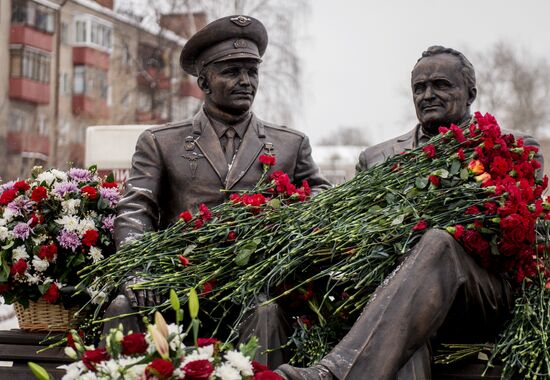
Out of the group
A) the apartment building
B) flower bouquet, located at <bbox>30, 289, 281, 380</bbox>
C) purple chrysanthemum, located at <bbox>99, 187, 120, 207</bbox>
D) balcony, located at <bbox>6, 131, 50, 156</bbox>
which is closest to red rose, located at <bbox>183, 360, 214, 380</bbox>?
flower bouquet, located at <bbox>30, 289, 281, 380</bbox>

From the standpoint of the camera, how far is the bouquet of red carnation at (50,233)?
5.91m

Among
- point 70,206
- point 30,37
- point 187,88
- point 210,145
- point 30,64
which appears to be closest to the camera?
point 70,206

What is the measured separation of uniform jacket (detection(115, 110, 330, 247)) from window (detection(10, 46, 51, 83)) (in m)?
36.0

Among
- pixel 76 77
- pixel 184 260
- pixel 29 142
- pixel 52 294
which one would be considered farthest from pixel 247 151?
pixel 76 77

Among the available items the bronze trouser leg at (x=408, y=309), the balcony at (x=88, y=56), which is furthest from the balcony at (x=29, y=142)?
the bronze trouser leg at (x=408, y=309)

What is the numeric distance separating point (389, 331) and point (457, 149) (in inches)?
41.7

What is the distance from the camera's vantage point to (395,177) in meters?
5.20

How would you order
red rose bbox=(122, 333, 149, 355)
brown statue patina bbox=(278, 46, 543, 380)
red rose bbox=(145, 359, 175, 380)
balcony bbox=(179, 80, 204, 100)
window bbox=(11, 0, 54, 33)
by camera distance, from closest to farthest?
1. red rose bbox=(145, 359, 175, 380)
2. red rose bbox=(122, 333, 149, 355)
3. brown statue patina bbox=(278, 46, 543, 380)
4. balcony bbox=(179, 80, 204, 100)
5. window bbox=(11, 0, 54, 33)

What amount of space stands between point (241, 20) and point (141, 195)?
1.07 meters

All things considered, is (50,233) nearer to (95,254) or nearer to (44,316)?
(95,254)

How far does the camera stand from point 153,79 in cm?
3219

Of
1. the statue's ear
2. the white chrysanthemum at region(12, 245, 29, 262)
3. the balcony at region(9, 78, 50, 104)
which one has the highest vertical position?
the balcony at region(9, 78, 50, 104)

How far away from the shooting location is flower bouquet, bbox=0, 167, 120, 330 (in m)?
5.91

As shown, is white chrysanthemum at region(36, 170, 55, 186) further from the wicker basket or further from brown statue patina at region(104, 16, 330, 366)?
the wicker basket
